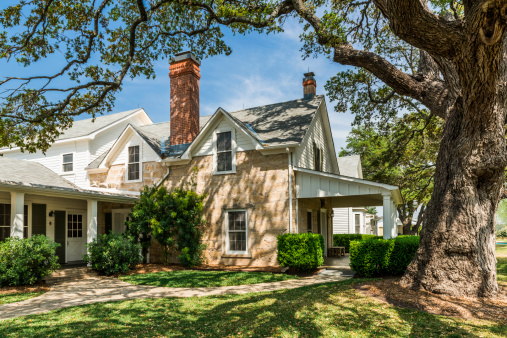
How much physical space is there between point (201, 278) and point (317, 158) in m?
7.99

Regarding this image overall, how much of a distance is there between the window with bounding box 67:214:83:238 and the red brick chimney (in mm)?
5459

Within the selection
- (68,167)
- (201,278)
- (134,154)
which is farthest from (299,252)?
(68,167)

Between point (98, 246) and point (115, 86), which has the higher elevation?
point (115, 86)

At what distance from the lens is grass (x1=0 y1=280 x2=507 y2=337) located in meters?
5.48

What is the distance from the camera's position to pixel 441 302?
696 centimetres

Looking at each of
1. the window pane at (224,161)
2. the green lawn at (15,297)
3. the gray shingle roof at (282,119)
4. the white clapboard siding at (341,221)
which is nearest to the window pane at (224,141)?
the window pane at (224,161)

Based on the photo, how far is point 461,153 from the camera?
776cm

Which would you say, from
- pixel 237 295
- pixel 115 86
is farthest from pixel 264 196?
pixel 115 86

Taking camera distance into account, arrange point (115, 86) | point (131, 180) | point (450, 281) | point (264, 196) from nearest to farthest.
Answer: point (450, 281) → point (115, 86) → point (264, 196) → point (131, 180)

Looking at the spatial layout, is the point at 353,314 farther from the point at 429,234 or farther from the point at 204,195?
the point at 204,195

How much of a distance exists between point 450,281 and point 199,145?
33.9 ft

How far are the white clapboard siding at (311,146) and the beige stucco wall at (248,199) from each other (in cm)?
108

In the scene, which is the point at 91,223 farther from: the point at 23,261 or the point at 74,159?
the point at 74,159

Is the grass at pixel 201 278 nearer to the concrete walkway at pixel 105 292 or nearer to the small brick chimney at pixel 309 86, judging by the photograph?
the concrete walkway at pixel 105 292
